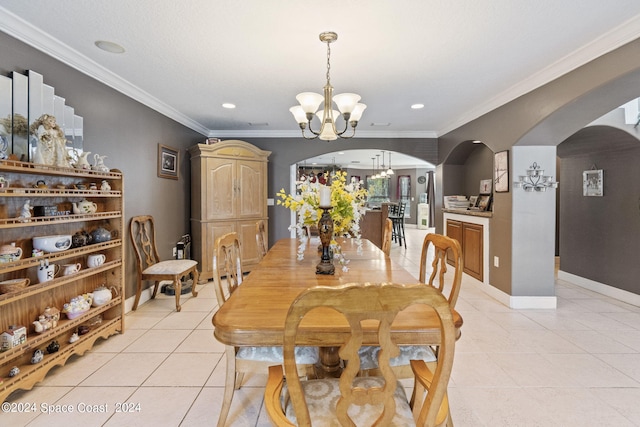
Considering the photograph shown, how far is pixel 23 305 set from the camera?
2006 mm

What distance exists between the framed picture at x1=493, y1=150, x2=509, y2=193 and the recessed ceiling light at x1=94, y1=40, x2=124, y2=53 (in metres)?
3.84

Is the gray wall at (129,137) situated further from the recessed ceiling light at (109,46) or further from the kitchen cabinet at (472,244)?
the kitchen cabinet at (472,244)

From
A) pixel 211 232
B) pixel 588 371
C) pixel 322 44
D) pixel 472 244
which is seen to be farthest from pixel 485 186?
pixel 211 232

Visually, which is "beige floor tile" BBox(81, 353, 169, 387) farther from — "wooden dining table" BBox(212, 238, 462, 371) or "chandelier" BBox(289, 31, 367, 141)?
"chandelier" BBox(289, 31, 367, 141)

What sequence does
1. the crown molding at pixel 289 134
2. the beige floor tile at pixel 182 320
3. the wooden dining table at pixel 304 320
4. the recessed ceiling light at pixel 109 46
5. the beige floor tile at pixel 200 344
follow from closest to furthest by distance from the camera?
1. the wooden dining table at pixel 304 320
2. the recessed ceiling light at pixel 109 46
3. the beige floor tile at pixel 200 344
4. the beige floor tile at pixel 182 320
5. the crown molding at pixel 289 134

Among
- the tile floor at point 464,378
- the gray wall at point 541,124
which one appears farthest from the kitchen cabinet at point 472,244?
the tile floor at point 464,378

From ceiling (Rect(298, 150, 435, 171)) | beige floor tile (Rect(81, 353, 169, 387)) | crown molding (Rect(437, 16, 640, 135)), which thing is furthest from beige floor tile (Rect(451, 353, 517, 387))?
ceiling (Rect(298, 150, 435, 171))

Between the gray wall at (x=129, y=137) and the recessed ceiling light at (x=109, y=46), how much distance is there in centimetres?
39

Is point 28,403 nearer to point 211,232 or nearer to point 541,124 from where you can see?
point 211,232

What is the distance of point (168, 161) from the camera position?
159 inches

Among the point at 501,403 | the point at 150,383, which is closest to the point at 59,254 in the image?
the point at 150,383

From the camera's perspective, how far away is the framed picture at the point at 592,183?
12.7 ft

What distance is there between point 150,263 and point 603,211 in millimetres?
5575

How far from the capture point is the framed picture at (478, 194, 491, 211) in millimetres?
4160
